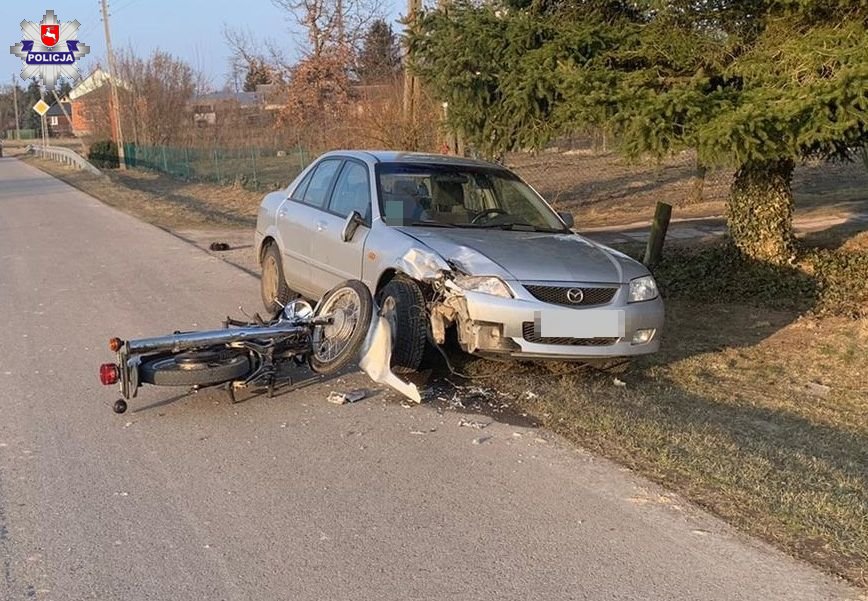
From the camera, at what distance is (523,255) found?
6008 millimetres

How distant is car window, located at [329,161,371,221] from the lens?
6.96m

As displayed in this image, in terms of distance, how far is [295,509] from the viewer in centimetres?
404

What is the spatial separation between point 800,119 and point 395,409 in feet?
12.7

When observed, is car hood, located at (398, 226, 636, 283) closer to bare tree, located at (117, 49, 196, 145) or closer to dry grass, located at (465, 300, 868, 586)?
dry grass, located at (465, 300, 868, 586)

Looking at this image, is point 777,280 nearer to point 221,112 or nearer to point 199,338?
point 199,338

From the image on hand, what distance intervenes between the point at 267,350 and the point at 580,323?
6.56ft

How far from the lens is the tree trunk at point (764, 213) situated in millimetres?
9539

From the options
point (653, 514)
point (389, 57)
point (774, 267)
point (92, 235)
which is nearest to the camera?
point (653, 514)

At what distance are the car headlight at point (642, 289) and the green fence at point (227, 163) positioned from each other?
2244cm

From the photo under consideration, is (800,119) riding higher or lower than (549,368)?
higher

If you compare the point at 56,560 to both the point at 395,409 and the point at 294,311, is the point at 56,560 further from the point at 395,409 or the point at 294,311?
the point at 294,311

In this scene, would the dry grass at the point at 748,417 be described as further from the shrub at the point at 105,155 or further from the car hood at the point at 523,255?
the shrub at the point at 105,155

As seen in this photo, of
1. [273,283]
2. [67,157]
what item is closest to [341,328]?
[273,283]

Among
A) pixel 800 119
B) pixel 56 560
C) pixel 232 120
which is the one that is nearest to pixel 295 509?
pixel 56 560
